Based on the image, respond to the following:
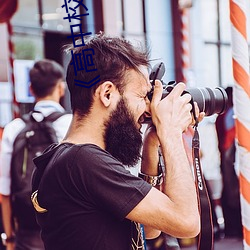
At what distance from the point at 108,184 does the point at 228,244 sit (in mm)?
4926

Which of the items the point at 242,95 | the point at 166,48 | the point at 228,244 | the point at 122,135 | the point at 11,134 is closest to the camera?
the point at 122,135

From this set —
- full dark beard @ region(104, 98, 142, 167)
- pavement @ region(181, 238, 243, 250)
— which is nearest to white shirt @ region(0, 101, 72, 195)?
full dark beard @ region(104, 98, 142, 167)

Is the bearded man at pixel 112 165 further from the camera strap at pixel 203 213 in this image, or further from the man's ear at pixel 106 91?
the camera strap at pixel 203 213

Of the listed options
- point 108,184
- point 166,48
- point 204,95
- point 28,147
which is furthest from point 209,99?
point 166,48

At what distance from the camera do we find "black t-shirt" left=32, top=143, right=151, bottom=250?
1556 mm

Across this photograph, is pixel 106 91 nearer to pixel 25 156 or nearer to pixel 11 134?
pixel 25 156

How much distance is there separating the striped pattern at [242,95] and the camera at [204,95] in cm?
35

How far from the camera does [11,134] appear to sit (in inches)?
125

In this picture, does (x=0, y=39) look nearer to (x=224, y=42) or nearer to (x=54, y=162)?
(x=54, y=162)

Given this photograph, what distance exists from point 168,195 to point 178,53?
8.00 m

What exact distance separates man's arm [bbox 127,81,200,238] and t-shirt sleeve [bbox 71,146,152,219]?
0.03m

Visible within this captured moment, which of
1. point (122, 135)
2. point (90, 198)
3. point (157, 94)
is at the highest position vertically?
point (157, 94)

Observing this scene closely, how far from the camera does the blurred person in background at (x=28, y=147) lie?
3010 mm

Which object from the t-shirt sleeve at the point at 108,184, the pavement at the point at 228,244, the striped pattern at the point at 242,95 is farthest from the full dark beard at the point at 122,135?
the pavement at the point at 228,244
